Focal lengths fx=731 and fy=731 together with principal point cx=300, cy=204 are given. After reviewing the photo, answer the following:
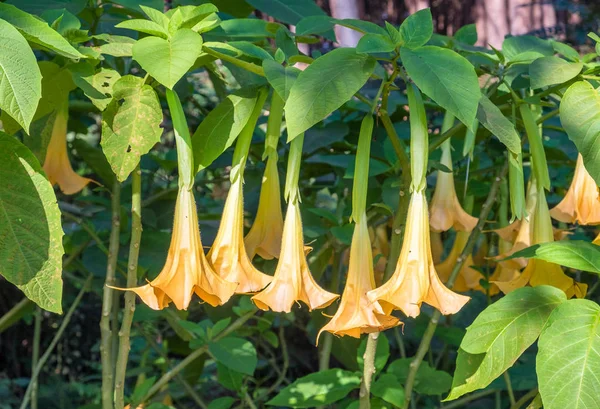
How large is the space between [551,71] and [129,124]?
1.89 feet

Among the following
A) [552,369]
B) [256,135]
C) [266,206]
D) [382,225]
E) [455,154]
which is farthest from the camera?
[256,135]

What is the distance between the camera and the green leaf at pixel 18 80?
753 mm

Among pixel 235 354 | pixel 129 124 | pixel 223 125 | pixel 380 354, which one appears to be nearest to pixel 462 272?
pixel 380 354

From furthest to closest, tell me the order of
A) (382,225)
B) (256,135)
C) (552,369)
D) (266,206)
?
(256,135) → (382,225) → (266,206) → (552,369)

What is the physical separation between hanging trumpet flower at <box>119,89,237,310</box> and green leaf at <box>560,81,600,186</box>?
1.51 ft

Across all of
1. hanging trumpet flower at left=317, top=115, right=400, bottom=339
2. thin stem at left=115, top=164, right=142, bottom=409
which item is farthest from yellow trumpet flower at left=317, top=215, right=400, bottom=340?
thin stem at left=115, top=164, right=142, bottom=409

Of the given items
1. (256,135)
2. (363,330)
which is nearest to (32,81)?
(363,330)

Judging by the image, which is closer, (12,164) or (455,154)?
(12,164)

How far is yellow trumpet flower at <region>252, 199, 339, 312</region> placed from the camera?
2.93 ft

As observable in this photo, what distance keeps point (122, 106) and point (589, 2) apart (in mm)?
2813

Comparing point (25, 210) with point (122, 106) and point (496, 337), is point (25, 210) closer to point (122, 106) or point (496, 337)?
point (122, 106)

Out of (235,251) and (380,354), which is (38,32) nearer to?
(235,251)

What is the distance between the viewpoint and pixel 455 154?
5.00 feet

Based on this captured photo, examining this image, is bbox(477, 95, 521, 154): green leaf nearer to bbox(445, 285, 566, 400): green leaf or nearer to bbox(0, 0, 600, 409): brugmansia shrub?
bbox(0, 0, 600, 409): brugmansia shrub
